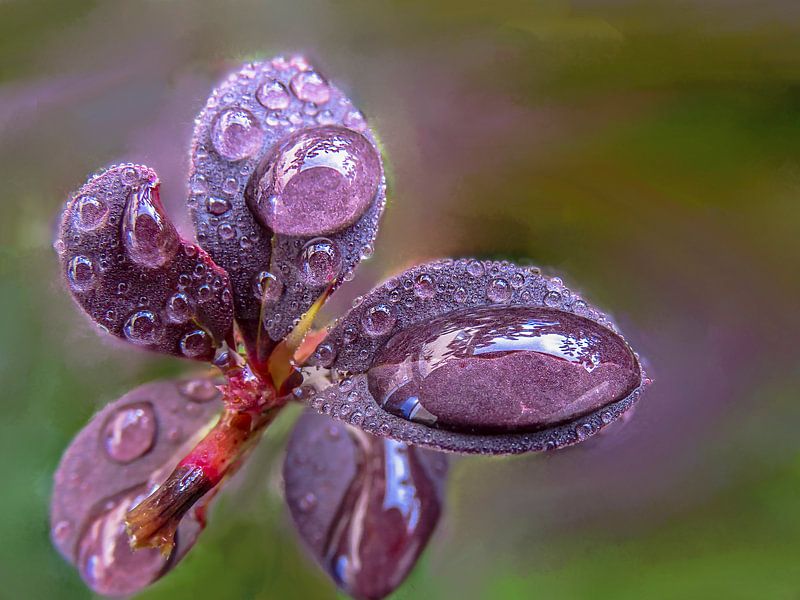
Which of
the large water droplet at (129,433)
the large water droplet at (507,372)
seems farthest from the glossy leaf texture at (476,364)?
the large water droplet at (129,433)

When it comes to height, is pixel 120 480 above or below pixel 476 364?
Answer: below

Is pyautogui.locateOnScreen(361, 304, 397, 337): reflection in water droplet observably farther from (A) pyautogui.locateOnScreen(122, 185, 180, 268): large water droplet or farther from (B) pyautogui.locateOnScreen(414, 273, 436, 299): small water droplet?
(A) pyautogui.locateOnScreen(122, 185, 180, 268): large water droplet

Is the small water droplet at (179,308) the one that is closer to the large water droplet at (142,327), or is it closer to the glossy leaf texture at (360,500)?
the large water droplet at (142,327)

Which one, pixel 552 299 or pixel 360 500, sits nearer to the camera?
pixel 552 299

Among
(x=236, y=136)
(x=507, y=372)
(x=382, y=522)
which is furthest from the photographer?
(x=382, y=522)

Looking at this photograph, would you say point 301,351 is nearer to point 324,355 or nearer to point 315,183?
point 324,355

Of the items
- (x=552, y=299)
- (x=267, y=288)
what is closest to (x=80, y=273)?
(x=267, y=288)
